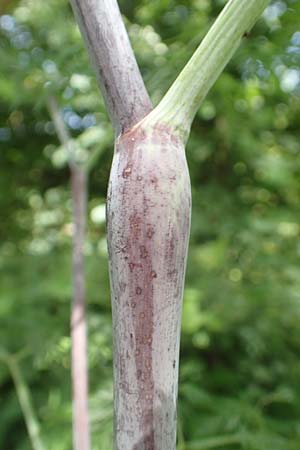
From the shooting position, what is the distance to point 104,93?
16.3 inches

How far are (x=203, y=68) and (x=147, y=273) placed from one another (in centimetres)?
13

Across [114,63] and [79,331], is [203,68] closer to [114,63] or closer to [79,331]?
[114,63]

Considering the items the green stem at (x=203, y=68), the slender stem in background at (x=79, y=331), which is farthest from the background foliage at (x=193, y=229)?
the green stem at (x=203, y=68)

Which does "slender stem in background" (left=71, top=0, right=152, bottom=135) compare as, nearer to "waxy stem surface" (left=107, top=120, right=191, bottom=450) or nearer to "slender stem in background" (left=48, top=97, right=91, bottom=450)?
"waxy stem surface" (left=107, top=120, right=191, bottom=450)

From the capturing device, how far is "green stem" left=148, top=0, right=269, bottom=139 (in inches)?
15.6

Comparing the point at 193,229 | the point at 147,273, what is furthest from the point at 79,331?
the point at 193,229

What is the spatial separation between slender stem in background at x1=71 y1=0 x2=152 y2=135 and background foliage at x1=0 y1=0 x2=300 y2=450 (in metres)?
0.48

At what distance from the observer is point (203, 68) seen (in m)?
0.40

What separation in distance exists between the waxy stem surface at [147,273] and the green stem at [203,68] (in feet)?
0.04

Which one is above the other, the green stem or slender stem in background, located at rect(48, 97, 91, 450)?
the green stem

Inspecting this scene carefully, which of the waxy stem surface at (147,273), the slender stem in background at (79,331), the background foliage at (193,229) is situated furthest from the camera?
the background foliage at (193,229)

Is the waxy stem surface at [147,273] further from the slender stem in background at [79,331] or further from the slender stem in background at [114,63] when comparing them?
the slender stem in background at [79,331]

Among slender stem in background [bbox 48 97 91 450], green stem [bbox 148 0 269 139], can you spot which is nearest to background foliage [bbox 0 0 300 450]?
slender stem in background [bbox 48 97 91 450]

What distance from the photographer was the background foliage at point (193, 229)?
3.53 ft
